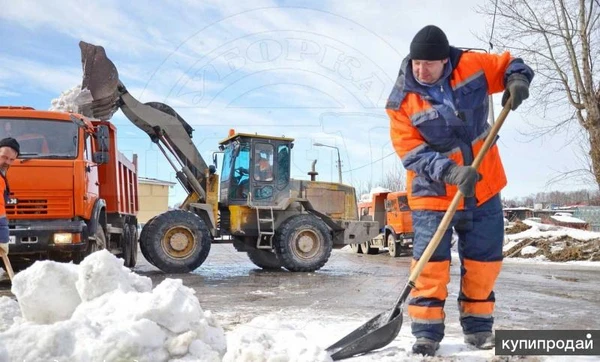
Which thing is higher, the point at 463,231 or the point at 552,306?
the point at 463,231

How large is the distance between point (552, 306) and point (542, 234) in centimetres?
1178

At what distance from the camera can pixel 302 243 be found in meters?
9.86

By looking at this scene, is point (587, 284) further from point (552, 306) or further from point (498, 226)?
point (498, 226)

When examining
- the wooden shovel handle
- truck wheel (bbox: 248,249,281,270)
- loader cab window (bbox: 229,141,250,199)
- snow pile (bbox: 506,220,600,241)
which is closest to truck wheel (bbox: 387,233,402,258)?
snow pile (bbox: 506,220,600,241)

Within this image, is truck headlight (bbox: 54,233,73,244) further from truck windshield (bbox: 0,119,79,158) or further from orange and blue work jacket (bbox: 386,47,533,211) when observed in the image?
orange and blue work jacket (bbox: 386,47,533,211)

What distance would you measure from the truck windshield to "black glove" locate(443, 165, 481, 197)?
5.47 metres

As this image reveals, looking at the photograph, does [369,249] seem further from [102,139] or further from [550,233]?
[102,139]

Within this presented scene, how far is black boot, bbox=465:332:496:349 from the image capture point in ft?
9.97

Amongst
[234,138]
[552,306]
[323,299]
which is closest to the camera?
[552,306]

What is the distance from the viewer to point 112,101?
9281 mm

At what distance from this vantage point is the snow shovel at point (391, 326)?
2.95m

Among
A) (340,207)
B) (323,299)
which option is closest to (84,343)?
Answer: (323,299)

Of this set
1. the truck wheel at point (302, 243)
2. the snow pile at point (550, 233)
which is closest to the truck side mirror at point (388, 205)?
the snow pile at point (550, 233)

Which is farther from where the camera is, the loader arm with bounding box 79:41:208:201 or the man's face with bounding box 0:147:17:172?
the loader arm with bounding box 79:41:208:201
